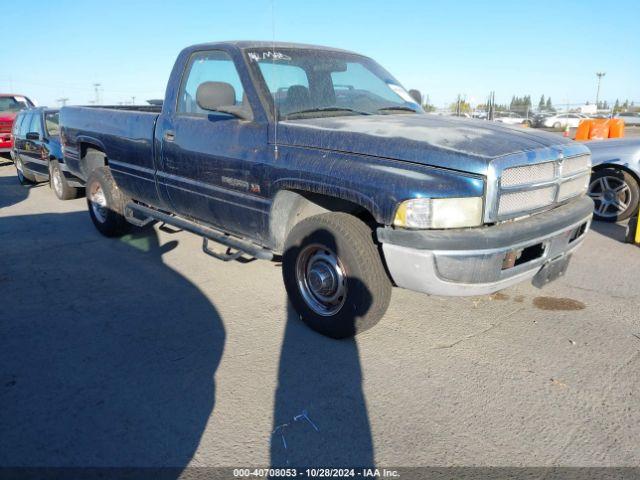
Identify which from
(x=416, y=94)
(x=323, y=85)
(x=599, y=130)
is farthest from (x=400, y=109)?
(x=599, y=130)

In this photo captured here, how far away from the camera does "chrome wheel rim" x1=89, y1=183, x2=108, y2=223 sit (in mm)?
5746

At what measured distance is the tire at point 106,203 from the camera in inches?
216

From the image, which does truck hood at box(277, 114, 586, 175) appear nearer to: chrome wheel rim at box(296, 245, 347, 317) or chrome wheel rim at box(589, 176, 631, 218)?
chrome wheel rim at box(296, 245, 347, 317)

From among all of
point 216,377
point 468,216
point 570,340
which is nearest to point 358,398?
point 216,377

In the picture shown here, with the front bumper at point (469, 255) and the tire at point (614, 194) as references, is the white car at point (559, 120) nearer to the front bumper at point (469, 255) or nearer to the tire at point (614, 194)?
the tire at point (614, 194)

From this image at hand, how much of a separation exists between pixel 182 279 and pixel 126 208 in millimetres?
1403

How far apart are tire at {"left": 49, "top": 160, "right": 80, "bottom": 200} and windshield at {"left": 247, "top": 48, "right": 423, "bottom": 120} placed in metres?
5.82

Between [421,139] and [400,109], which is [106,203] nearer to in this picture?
[400,109]

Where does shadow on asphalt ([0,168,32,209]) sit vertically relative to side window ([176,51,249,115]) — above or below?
below

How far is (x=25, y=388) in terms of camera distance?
110 inches

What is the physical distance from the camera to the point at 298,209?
3600 mm

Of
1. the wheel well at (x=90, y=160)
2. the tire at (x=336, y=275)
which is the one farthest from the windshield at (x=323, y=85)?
the wheel well at (x=90, y=160)

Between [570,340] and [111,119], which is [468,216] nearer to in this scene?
[570,340]

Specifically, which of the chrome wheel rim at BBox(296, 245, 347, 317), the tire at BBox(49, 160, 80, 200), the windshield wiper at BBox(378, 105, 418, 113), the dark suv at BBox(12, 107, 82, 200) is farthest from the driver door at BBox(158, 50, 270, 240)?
the tire at BBox(49, 160, 80, 200)
